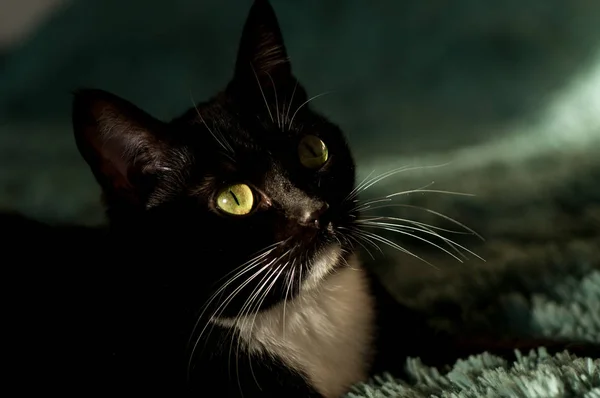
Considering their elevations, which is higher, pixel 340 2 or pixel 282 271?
pixel 340 2

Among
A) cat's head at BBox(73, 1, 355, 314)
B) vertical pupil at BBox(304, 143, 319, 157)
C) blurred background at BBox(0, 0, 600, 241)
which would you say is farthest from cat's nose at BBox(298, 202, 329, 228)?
blurred background at BBox(0, 0, 600, 241)

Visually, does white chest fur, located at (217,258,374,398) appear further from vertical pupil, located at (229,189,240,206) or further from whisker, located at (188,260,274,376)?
vertical pupil, located at (229,189,240,206)

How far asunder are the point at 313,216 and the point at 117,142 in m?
0.26

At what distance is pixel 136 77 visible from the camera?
1.49 metres

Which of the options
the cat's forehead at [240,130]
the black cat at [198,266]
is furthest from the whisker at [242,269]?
the cat's forehead at [240,130]

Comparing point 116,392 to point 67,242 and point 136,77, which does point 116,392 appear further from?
point 136,77

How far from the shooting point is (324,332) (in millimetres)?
888

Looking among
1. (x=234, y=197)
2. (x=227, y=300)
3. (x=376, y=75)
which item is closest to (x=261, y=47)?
(x=234, y=197)

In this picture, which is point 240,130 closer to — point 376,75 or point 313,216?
point 313,216

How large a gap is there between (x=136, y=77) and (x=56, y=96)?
185 mm

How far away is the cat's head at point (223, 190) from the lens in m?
0.78

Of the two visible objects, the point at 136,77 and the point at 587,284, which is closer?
the point at 587,284

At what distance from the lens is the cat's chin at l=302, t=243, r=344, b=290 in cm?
82

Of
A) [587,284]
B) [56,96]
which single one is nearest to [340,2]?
[56,96]
